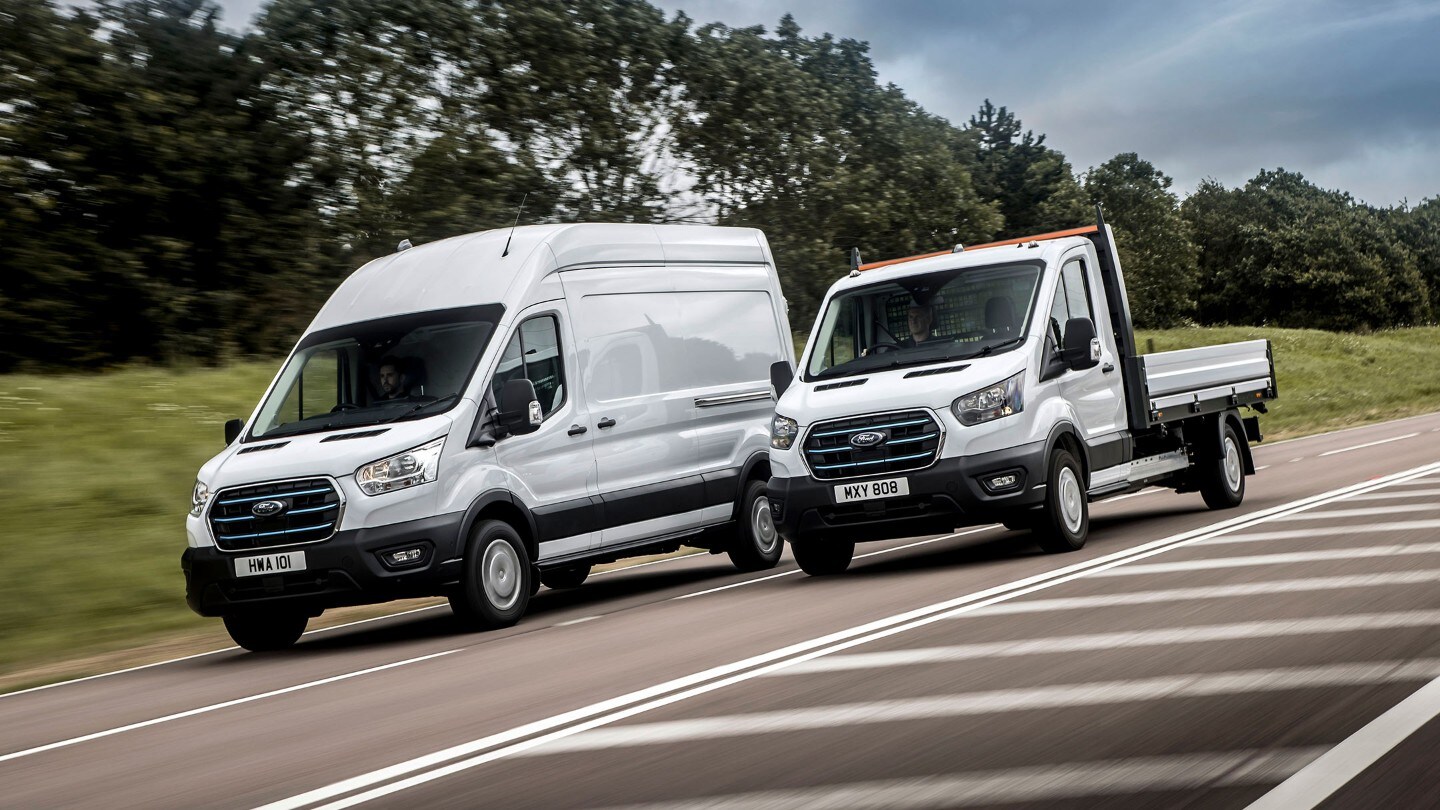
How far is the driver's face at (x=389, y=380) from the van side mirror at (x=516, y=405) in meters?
0.78

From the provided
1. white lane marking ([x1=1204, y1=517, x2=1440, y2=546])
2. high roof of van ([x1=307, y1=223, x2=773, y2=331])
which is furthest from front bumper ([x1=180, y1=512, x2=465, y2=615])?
white lane marking ([x1=1204, y1=517, x2=1440, y2=546])

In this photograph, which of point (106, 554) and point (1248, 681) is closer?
point (1248, 681)

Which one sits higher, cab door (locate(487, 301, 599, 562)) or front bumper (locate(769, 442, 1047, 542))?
cab door (locate(487, 301, 599, 562))

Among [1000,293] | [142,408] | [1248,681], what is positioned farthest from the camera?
[142,408]

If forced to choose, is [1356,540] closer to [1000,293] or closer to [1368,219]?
[1000,293]

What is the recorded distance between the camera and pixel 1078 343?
11.6m

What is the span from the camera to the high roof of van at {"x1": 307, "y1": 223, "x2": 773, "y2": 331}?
11055mm

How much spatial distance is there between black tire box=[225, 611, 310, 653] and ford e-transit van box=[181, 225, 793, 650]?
0.04 feet

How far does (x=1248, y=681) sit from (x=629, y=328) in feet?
22.2

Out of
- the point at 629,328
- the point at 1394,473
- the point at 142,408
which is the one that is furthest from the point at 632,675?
the point at 1394,473

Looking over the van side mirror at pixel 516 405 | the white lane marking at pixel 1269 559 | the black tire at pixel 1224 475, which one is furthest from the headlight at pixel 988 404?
the black tire at pixel 1224 475

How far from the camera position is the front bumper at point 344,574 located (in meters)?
9.61

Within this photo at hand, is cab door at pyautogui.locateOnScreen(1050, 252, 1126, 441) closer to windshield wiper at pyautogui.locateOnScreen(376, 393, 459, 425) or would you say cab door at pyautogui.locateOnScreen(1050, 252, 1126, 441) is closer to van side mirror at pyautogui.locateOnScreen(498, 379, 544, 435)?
van side mirror at pyautogui.locateOnScreen(498, 379, 544, 435)

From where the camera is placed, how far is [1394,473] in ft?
53.6
